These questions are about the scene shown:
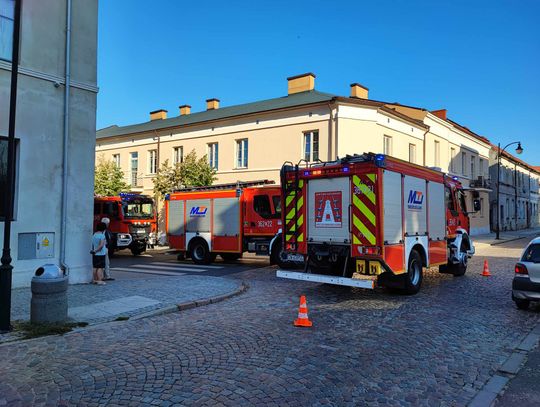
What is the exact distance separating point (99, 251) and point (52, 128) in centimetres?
316

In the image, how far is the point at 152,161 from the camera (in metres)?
33.1

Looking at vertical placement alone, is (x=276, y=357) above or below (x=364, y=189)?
below

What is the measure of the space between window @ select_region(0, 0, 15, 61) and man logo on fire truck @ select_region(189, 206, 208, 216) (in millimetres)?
9081

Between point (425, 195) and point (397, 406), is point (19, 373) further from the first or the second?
point (425, 195)

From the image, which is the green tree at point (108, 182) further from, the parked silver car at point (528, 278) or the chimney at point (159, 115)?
the parked silver car at point (528, 278)

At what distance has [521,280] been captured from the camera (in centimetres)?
801

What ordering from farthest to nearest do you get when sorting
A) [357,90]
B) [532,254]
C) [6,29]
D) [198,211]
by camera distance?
[357,90], [198,211], [6,29], [532,254]

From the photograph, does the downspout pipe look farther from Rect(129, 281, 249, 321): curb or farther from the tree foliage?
the tree foliage

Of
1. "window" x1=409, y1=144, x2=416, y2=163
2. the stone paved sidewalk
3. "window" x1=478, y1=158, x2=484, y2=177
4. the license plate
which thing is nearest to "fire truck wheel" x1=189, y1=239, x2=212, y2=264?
the stone paved sidewalk

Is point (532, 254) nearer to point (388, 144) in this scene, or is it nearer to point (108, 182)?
point (388, 144)

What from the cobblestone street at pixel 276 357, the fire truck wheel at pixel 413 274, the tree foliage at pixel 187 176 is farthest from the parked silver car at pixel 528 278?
the tree foliage at pixel 187 176

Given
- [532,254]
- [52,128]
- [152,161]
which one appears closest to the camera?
[532,254]

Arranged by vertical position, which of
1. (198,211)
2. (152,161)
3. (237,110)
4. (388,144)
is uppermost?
(237,110)

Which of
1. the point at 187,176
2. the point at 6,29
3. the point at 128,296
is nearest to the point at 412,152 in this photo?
the point at 187,176
